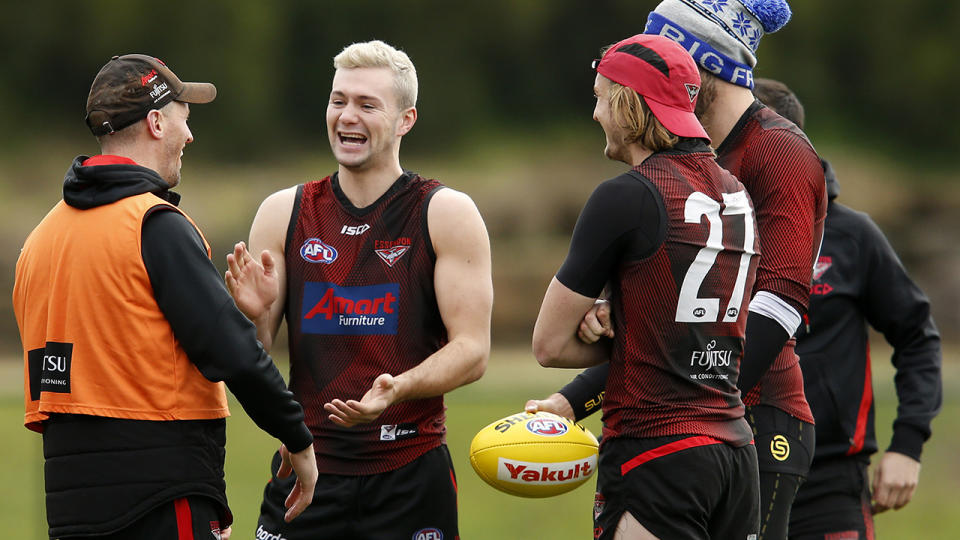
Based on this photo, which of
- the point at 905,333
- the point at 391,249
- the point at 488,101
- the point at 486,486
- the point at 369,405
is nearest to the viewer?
the point at 369,405

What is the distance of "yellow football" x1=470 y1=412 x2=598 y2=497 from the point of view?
4.26 metres

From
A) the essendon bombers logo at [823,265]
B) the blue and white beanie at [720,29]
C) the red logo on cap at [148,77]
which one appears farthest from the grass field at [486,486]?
the red logo on cap at [148,77]

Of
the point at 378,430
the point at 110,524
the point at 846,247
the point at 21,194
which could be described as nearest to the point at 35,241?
the point at 110,524

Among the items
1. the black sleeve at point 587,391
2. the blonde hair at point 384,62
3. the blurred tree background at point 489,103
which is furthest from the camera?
the blurred tree background at point 489,103

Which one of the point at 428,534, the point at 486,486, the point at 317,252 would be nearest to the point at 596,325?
the point at 428,534

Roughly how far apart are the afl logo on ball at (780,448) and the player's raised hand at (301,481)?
1.52 m

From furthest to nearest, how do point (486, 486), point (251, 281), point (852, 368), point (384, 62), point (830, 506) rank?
1. point (486, 486)
2. point (852, 368)
3. point (830, 506)
4. point (384, 62)
5. point (251, 281)

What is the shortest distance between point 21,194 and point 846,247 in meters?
31.5

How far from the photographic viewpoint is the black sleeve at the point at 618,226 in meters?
3.77

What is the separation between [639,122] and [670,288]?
53 centimetres

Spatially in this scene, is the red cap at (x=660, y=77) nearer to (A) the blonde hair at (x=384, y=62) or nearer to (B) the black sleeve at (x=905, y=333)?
(A) the blonde hair at (x=384, y=62)

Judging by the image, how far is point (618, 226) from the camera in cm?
378

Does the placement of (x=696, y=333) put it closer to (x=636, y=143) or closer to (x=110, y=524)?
(x=636, y=143)

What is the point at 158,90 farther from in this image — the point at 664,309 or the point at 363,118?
the point at 664,309
